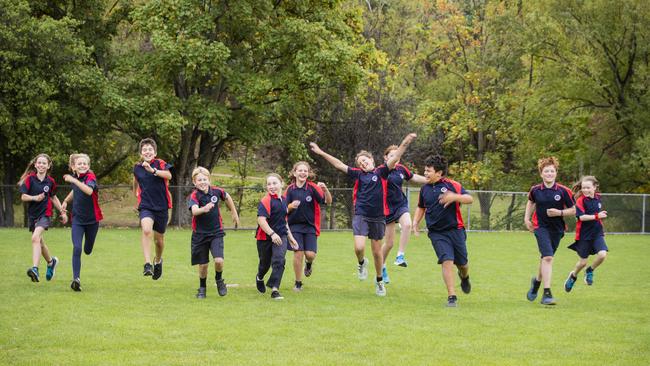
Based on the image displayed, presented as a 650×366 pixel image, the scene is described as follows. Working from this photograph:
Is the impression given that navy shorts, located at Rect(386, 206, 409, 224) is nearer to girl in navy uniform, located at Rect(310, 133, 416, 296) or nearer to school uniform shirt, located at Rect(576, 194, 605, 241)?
girl in navy uniform, located at Rect(310, 133, 416, 296)

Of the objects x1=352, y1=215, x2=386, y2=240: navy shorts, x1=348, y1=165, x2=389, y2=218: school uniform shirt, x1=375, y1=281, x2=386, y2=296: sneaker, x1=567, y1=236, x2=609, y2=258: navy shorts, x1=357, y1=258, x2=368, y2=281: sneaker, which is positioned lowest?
x1=375, y1=281, x2=386, y2=296: sneaker

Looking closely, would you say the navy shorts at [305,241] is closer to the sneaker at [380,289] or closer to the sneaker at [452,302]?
the sneaker at [380,289]

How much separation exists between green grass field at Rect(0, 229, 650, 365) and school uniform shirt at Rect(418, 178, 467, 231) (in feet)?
3.44

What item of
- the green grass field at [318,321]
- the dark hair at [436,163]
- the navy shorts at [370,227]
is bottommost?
the green grass field at [318,321]

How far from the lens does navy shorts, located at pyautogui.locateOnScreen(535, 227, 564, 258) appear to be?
12078 millimetres

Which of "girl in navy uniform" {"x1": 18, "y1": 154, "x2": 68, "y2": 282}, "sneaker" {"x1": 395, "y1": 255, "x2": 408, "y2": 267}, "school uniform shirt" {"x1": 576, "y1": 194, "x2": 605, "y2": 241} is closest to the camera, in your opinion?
"girl in navy uniform" {"x1": 18, "y1": 154, "x2": 68, "y2": 282}

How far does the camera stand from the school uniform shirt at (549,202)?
12234mm

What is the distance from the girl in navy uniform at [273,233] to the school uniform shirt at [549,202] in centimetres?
332

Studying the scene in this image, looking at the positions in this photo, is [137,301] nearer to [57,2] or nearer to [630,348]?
[630,348]

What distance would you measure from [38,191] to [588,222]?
827cm

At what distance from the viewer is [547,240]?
40.1 ft

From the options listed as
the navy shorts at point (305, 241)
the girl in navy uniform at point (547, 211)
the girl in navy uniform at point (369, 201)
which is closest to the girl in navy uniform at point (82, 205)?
the navy shorts at point (305, 241)

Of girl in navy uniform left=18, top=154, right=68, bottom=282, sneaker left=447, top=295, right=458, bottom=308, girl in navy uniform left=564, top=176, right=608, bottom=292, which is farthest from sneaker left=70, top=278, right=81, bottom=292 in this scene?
girl in navy uniform left=564, top=176, right=608, bottom=292

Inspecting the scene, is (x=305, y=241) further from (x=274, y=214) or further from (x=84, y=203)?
(x=84, y=203)
